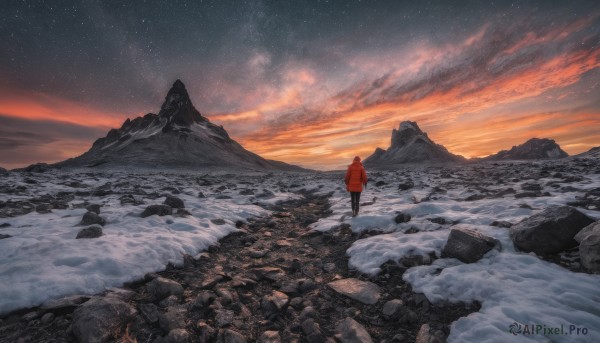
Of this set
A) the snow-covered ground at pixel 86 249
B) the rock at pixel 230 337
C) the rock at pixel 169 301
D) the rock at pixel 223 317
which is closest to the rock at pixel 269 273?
the rock at pixel 223 317

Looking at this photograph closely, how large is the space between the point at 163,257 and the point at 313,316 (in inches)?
153

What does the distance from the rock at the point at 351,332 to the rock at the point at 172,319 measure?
2.42 m

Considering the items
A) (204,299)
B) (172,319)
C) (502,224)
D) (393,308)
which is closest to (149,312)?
(172,319)

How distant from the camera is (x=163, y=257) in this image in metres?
6.45

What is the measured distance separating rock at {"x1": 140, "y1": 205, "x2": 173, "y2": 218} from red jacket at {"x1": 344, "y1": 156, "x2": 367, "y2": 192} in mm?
7187

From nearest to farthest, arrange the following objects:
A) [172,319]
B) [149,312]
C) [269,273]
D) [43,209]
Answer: [172,319] < [149,312] < [269,273] < [43,209]

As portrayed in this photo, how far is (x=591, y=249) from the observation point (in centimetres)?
467

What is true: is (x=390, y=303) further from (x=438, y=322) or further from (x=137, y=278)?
(x=137, y=278)

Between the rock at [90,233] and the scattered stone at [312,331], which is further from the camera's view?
the rock at [90,233]

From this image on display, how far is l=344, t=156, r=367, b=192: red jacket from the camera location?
1177 cm

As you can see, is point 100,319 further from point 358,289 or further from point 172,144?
point 172,144

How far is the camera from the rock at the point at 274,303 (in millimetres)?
4840

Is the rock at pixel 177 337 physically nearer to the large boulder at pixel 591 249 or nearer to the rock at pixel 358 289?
the rock at pixel 358 289

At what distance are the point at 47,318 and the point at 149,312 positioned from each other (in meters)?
1.33
